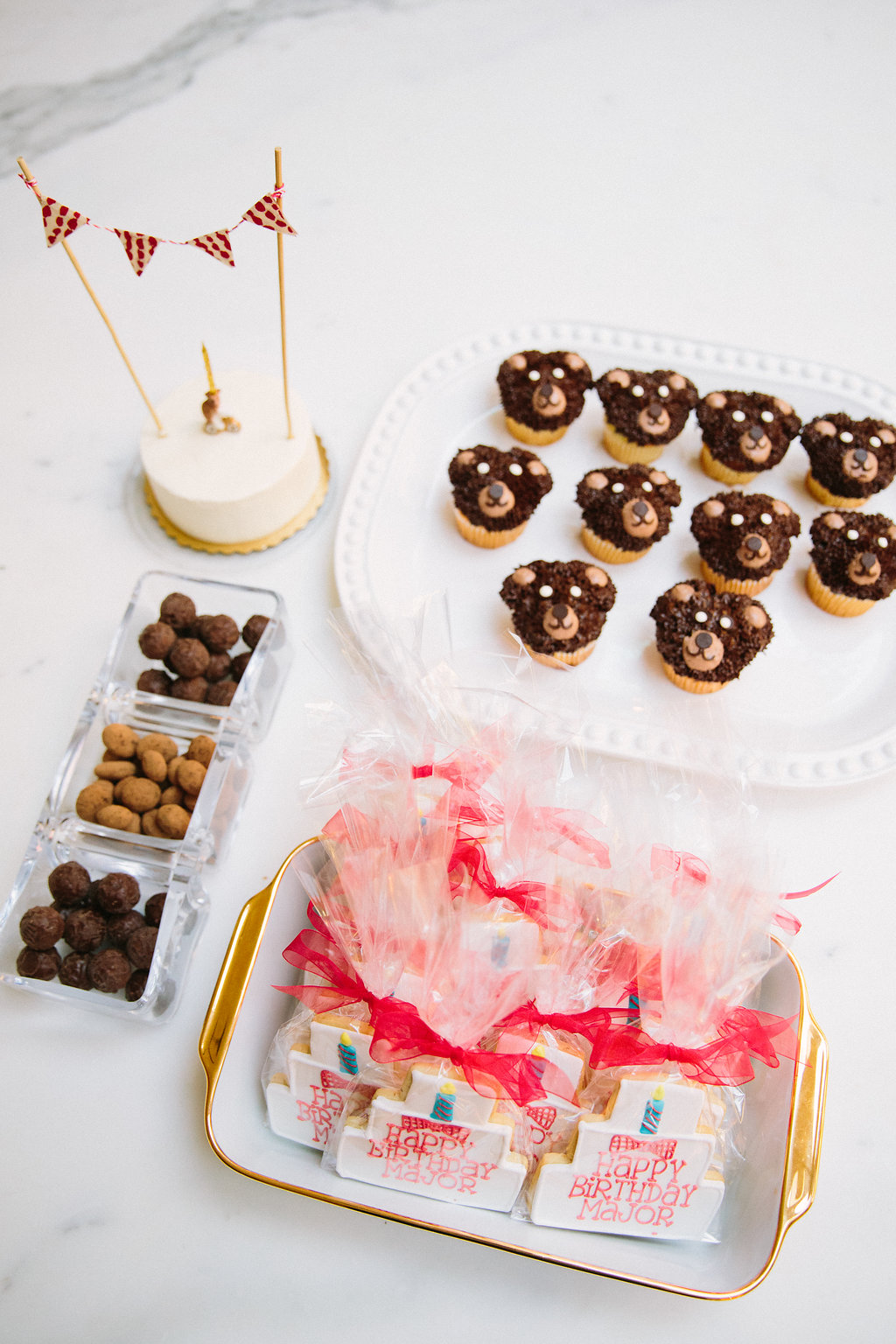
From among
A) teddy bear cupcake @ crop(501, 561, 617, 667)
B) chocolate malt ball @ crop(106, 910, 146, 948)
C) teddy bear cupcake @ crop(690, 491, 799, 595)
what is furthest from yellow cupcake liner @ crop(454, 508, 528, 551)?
chocolate malt ball @ crop(106, 910, 146, 948)

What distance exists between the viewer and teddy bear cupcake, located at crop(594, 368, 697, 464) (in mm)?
1952

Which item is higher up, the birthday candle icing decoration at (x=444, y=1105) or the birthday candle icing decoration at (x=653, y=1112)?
the birthday candle icing decoration at (x=653, y=1112)

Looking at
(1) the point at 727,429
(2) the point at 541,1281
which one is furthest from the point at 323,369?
(2) the point at 541,1281

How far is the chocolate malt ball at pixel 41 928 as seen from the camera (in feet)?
4.87

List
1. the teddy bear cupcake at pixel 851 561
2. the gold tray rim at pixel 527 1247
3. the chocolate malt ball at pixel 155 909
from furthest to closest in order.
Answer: the teddy bear cupcake at pixel 851 561
the chocolate malt ball at pixel 155 909
the gold tray rim at pixel 527 1247

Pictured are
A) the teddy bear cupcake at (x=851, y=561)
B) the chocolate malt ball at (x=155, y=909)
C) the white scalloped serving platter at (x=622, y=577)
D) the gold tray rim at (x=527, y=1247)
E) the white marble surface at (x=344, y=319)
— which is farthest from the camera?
the teddy bear cupcake at (x=851, y=561)

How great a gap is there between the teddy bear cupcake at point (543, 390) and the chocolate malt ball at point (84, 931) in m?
1.21

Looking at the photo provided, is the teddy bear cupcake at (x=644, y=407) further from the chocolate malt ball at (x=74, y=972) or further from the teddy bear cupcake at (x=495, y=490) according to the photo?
the chocolate malt ball at (x=74, y=972)

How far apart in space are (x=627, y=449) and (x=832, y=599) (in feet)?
1.62

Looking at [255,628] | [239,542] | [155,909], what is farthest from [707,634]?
[155,909]

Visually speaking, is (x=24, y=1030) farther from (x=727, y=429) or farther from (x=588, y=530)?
(x=727, y=429)

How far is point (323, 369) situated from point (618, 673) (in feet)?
3.01

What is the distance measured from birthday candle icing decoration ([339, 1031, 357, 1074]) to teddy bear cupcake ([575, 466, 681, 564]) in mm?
1023

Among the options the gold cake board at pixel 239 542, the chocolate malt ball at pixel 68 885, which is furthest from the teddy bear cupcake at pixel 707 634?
the chocolate malt ball at pixel 68 885
